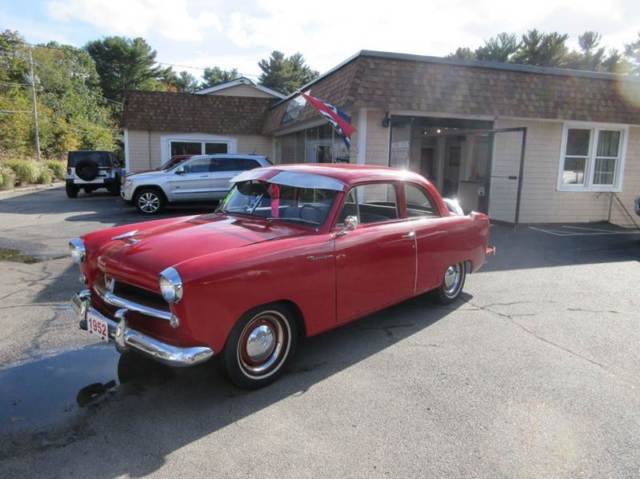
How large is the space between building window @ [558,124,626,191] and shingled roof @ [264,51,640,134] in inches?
26.3

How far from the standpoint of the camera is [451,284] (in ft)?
18.0

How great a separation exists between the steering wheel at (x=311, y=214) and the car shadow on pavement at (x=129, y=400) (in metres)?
1.19

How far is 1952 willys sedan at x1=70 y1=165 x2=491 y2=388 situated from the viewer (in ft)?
9.95

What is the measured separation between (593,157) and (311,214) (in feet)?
35.3

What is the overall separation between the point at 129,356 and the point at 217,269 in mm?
1583

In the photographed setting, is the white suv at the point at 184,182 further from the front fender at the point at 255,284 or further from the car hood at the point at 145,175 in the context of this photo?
the front fender at the point at 255,284

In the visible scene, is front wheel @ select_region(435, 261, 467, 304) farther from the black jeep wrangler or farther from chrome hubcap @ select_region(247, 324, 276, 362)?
the black jeep wrangler

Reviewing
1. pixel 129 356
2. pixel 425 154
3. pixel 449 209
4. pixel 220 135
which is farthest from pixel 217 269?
pixel 220 135

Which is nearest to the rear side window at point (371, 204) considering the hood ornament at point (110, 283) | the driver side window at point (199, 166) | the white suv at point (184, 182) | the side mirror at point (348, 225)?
the side mirror at point (348, 225)

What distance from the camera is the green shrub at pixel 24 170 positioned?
21.3m

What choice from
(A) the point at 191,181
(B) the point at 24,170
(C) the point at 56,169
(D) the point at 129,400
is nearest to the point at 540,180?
(A) the point at 191,181

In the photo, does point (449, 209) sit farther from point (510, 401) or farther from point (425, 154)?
point (425, 154)

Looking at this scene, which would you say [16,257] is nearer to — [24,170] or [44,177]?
[24,170]

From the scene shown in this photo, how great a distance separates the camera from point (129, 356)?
399cm
